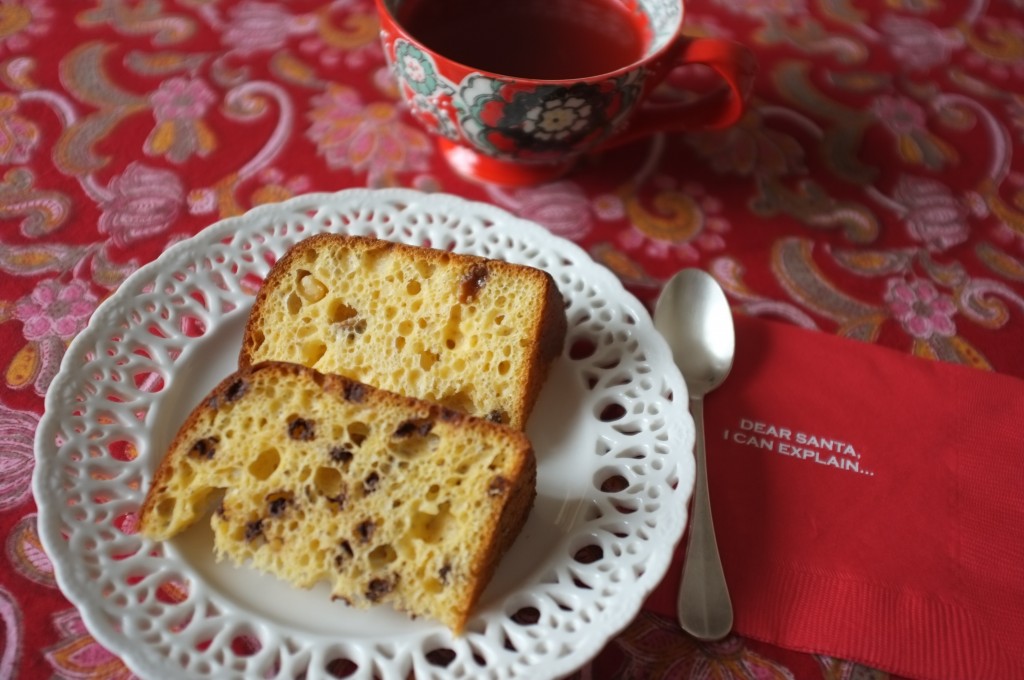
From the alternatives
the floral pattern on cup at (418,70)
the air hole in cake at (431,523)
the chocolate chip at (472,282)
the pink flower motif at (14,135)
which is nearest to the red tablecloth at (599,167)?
the pink flower motif at (14,135)

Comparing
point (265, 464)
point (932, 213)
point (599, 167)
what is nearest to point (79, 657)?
point (265, 464)

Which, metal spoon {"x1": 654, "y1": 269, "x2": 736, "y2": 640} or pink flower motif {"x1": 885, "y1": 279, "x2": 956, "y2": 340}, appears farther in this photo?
pink flower motif {"x1": 885, "y1": 279, "x2": 956, "y2": 340}

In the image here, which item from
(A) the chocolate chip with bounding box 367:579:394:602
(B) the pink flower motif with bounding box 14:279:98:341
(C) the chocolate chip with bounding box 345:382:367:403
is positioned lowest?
(B) the pink flower motif with bounding box 14:279:98:341

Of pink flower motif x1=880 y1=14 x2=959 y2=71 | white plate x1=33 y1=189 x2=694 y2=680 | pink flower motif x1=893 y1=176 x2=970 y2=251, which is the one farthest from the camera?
pink flower motif x1=880 y1=14 x2=959 y2=71

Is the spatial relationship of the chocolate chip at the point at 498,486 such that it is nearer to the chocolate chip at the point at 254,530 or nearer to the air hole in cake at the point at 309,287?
the chocolate chip at the point at 254,530

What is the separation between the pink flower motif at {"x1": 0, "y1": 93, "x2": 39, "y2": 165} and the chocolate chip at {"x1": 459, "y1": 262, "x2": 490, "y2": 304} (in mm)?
865

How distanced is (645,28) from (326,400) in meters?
0.86

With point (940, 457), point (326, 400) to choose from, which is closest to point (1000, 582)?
point (940, 457)

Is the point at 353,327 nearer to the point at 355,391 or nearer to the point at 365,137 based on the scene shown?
the point at 355,391

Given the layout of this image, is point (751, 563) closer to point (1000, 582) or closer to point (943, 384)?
point (1000, 582)

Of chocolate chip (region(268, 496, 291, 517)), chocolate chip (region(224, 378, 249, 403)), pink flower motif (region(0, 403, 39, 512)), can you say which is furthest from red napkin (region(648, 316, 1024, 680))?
pink flower motif (region(0, 403, 39, 512))

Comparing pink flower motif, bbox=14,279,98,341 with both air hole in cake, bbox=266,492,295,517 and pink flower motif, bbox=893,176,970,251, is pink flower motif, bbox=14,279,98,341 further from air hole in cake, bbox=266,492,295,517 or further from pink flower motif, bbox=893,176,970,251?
pink flower motif, bbox=893,176,970,251

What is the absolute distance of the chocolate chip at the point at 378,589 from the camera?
0.95m

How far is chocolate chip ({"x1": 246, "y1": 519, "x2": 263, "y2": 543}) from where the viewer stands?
983mm
